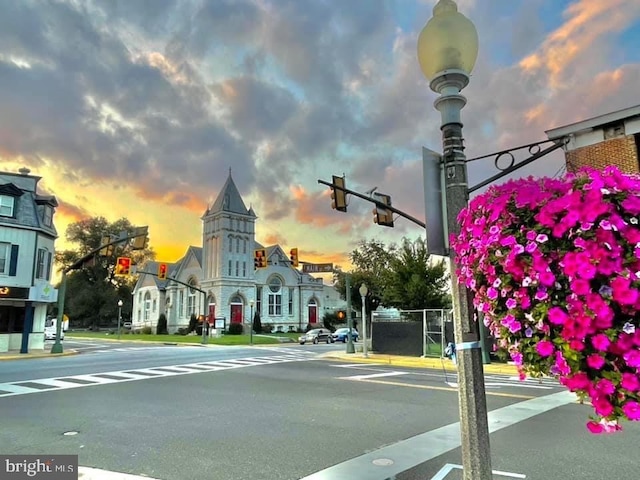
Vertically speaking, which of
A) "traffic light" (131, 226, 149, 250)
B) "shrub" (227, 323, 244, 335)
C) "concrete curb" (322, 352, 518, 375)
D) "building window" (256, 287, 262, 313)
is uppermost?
"traffic light" (131, 226, 149, 250)

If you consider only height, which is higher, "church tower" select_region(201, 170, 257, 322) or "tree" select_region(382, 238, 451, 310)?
"church tower" select_region(201, 170, 257, 322)

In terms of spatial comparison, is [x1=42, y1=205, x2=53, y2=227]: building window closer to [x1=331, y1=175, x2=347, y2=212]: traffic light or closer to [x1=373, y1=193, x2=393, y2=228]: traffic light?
[x1=331, y1=175, x2=347, y2=212]: traffic light

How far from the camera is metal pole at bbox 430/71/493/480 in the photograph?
2.94 metres

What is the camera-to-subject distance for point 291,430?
7.33 metres

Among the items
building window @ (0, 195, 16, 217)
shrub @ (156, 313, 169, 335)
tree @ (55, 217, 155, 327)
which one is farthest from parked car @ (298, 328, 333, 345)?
tree @ (55, 217, 155, 327)

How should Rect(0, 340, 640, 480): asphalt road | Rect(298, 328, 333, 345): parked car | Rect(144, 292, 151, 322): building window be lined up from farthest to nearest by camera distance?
Rect(144, 292, 151, 322): building window < Rect(298, 328, 333, 345): parked car < Rect(0, 340, 640, 480): asphalt road

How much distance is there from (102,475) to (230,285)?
48.9 meters

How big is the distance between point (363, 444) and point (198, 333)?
4795 centimetres

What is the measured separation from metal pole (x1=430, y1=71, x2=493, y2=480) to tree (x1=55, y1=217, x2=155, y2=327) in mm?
78479

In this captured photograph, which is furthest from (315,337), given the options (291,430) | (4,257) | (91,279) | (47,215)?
(91,279)

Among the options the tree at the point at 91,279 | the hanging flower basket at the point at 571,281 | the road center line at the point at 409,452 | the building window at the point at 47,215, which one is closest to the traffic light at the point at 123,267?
the building window at the point at 47,215

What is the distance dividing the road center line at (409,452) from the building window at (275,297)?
51.0 m

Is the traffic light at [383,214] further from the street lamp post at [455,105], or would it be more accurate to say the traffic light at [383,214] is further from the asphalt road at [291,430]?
the street lamp post at [455,105]

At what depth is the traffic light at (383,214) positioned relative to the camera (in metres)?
16.4
